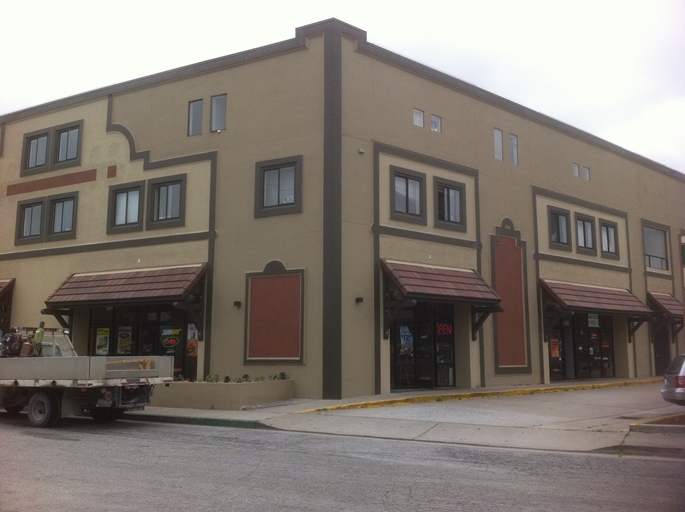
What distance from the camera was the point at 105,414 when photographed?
1755cm

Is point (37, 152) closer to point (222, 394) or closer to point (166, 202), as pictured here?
point (166, 202)

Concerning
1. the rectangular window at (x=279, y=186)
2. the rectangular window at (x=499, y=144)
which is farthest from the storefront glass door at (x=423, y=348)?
the rectangular window at (x=499, y=144)

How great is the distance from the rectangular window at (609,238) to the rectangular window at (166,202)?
19.2m

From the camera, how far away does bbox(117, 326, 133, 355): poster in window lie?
86.4 ft

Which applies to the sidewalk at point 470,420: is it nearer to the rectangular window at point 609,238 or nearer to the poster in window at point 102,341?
the poster in window at point 102,341

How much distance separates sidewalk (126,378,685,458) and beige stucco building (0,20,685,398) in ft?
6.41

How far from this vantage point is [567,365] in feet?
101

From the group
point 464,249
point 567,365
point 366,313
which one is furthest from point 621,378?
point 366,313

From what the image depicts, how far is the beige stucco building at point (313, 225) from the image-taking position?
2169 cm

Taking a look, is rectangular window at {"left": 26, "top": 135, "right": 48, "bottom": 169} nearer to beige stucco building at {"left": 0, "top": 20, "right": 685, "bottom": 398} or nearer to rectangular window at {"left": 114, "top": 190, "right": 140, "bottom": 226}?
beige stucco building at {"left": 0, "top": 20, "right": 685, "bottom": 398}

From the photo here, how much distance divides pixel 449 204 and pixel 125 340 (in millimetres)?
12873

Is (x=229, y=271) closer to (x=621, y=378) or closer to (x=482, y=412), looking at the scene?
(x=482, y=412)

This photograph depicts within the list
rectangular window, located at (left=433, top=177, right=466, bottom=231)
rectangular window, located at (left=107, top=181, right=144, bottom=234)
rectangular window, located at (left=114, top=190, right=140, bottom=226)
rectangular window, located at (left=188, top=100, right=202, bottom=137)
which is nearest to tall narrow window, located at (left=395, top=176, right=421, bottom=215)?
rectangular window, located at (left=433, top=177, right=466, bottom=231)

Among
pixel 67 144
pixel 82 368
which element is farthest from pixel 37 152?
pixel 82 368
